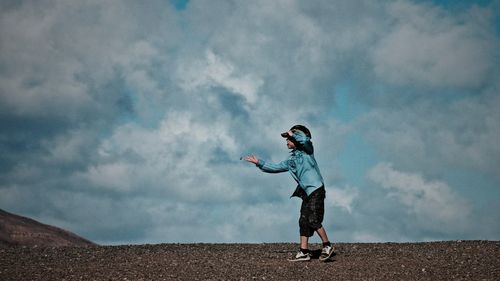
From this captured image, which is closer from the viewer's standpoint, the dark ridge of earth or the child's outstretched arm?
the dark ridge of earth

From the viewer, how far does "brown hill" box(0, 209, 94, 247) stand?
25.0 metres

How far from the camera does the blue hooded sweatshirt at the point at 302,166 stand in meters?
13.7

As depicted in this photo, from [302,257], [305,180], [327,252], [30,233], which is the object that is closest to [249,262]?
[302,257]

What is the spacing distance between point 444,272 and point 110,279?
6.23 m

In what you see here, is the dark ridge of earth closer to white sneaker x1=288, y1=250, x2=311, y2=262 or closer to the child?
white sneaker x1=288, y1=250, x2=311, y2=262

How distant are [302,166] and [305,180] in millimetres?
291

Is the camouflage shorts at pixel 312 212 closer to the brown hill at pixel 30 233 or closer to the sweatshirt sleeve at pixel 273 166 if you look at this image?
the sweatshirt sleeve at pixel 273 166

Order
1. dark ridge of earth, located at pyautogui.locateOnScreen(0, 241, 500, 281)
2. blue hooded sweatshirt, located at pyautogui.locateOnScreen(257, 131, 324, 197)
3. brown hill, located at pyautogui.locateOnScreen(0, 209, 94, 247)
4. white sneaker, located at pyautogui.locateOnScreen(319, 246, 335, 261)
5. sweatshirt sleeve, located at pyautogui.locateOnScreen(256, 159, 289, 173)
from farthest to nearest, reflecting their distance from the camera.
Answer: brown hill, located at pyautogui.locateOnScreen(0, 209, 94, 247), sweatshirt sleeve, located at pyautogui.locateOnScreen(256, 159, 289, 173), blue hooded sweatshirt, located at pyautogui.locateOnScreen(257, 131, 324, 197), white sneaker, located at pyautogui.locateOnScreen(319, 246, 335, 261), dark ridge of earth, located at pyautogui.locateOnScreen(0, 241, 500, 281)

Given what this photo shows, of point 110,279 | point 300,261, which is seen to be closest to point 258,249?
point 300,261

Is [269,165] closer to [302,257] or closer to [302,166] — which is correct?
[302,166]

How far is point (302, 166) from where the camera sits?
1370cm

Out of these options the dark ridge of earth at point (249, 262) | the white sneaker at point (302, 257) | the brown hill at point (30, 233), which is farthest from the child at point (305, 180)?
the brown hill at point (30, 233)

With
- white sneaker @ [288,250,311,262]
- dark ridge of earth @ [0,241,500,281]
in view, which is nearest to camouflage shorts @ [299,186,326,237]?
white sneaker @ [288,250,311,262]

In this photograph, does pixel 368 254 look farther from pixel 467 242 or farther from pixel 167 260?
pixel 167 260
